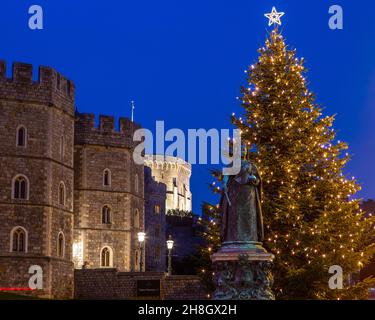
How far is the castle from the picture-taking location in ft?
144

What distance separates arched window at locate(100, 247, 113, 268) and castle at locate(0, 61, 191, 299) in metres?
0.06

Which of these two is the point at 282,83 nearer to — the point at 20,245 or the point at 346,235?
the point at 346,235

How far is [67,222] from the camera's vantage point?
156 ft

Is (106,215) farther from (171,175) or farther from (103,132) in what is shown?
(171,175)

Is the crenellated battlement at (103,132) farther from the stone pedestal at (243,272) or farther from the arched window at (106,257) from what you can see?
the stone pedestal at (243,272)

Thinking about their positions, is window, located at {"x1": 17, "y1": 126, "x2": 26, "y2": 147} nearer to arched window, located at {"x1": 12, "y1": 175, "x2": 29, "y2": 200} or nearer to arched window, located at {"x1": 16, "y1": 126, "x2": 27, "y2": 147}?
arched window, located at {"x1": 16, "y1": 126, "x2": 27, "y2": 147}

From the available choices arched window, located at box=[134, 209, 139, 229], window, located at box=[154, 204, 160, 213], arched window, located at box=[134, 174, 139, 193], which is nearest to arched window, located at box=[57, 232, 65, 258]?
arched window, located at box=[134, 209, 139, 229]

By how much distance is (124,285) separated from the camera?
46031 mm

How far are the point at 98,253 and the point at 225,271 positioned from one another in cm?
3367

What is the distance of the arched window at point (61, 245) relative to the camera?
151 feet

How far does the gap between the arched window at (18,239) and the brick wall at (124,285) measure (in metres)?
4.85

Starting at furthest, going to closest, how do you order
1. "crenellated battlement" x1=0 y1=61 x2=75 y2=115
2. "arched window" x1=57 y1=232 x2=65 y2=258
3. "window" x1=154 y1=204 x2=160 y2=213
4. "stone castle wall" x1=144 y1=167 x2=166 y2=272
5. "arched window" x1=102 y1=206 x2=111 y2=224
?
"window" x1=154 y1=204 x2=160 y2=213, "stone castle wall" x1=144 y1=167 x2=166 y2=272, "arched window" x1=102 y1=206 x2=111 y2=224, "arched window" x1=57 y1=232 x2=65 y2=258, "crenellated battlement" x1=0 y1=61 x2=75 y2=115

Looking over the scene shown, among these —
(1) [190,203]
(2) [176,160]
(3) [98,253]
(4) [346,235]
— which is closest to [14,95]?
(3) [98,253]

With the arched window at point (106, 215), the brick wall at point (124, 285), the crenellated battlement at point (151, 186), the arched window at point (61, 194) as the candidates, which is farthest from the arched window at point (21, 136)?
the crenellated battlement at point (151, 186)
